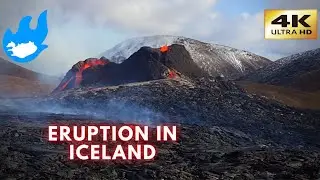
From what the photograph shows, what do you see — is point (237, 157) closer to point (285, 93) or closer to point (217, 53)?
point (285, 93)

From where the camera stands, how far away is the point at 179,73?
24297 mm

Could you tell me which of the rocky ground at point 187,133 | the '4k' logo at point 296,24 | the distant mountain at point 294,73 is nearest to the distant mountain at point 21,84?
the rocky ground at point 187,133

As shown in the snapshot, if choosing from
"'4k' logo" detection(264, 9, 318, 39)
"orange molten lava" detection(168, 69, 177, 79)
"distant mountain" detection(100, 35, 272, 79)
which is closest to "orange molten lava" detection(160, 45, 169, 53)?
"distant mountain" detection(100, 35, 272, 79)

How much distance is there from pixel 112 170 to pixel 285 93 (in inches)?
353

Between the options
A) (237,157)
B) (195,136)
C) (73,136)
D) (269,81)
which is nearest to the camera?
(73,136)

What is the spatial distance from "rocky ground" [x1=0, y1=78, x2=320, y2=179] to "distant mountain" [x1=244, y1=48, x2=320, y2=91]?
1.23m

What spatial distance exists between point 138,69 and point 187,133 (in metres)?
10.2

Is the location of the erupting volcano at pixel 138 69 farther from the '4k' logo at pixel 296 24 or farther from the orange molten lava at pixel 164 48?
the '4k' logo at pixel 296 24

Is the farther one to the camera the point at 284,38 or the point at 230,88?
the point at 230,88

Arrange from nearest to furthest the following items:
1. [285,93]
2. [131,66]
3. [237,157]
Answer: [237,157]
[285,93]
[131,66]

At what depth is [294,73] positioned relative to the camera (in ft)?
72.4

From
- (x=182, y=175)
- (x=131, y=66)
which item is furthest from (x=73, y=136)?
(x=131, y=66)

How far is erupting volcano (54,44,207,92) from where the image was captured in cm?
2027

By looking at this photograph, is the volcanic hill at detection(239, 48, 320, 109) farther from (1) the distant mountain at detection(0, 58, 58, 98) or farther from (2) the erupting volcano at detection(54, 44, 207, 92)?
(1) the distant mountain at detection(0, 58, 58, 98)
